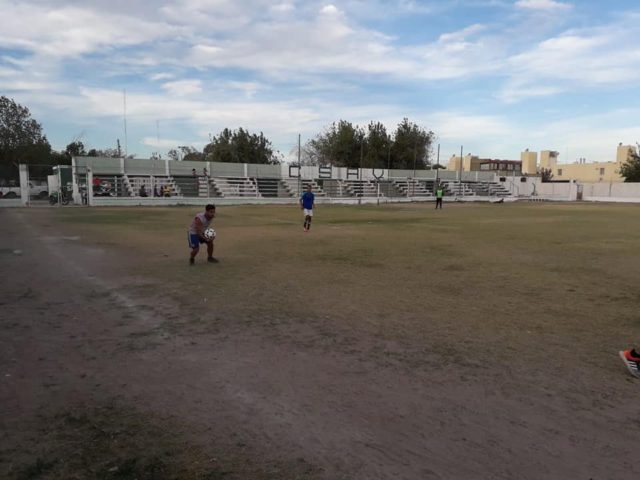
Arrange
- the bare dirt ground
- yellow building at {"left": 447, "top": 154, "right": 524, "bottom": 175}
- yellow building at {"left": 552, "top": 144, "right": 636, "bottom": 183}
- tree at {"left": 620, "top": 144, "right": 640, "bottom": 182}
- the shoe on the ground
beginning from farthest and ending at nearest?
yellow building at {"left": 447, "top": 154, "right": 524, "bottom": 175}, yellow building at {"left": 552, "top": 144, "right": 636, "bottom": 183}, tree at {"left": 620, "top": 144, "right": 640, "bottom": 182}, the shoe on the ground, the bare dirt ground

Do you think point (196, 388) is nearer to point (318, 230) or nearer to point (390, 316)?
point (390, 316)

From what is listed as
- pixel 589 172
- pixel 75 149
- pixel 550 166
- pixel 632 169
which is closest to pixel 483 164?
pixel 550 166

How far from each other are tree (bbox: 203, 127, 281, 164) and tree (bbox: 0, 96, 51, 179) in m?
21.8

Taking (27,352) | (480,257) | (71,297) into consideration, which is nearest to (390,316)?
(27,352)

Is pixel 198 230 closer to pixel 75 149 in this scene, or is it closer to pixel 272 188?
pixel 272 188

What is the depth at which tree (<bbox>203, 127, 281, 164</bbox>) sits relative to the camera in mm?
66125

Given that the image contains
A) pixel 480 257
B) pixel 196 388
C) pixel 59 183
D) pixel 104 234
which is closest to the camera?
pixel 196 388

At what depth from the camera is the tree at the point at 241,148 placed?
217 feet

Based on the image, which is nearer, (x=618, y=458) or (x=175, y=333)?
(x=618, y=458)

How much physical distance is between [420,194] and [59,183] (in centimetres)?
3373

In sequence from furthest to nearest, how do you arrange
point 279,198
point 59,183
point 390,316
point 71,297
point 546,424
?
point 279,198 < point 59,183 < point 71,297 < point 390,316 < point 546,424

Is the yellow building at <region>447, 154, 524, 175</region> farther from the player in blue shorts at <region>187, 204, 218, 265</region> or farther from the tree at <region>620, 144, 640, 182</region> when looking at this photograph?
the player in blue shorts at <region>187, 204, 218, 265</region>

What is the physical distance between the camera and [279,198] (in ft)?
139

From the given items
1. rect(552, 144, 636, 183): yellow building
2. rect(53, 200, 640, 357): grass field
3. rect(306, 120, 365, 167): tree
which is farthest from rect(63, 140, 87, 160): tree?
rect(552, 144, 636, 183): yellow building
